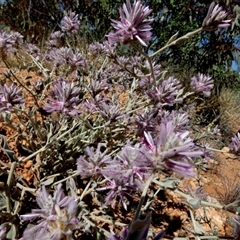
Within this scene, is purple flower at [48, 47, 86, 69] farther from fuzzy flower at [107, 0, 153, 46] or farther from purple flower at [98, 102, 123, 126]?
fuzzy flower at [107, 0, 153, 46]

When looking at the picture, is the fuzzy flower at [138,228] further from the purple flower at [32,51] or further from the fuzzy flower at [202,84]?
the purple flower at [32,51]

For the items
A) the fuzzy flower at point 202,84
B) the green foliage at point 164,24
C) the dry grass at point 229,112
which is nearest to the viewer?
Result: the fuzzy flower at point 202,84

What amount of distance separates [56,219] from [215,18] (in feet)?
2.52

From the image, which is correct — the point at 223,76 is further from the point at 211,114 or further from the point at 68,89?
the point at 68,89

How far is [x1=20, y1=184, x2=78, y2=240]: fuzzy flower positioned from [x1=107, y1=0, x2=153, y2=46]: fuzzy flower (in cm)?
50

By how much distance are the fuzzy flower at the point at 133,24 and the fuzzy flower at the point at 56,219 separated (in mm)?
502

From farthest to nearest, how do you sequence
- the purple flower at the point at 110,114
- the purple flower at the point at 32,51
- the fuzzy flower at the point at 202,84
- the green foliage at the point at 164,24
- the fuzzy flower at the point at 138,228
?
1. the green foliage at the point at 164,24
2. the purple flower at the point at 32,51
3. the fuzzy flower at the point at 202,84
4. the purple flower at the point at 110,114
5. the fuzzy flower at the point at 138,228

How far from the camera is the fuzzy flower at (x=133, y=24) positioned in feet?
3.14

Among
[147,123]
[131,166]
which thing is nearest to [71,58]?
[147,123]

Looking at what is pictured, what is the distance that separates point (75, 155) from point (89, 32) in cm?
536

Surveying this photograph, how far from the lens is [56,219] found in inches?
23.0

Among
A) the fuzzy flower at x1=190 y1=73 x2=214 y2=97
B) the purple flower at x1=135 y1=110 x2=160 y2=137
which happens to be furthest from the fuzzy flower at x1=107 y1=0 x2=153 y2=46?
the fuzzy flower at x1=190 y1=73 x2=214 y2=97

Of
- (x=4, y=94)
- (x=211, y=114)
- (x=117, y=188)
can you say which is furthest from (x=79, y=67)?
(x=211, y=114)

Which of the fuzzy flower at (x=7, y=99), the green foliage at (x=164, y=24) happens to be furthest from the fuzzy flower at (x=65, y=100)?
the green foliage at (x=164, y=24)
